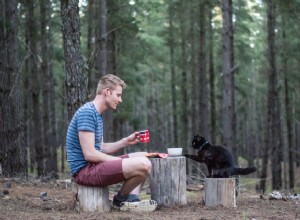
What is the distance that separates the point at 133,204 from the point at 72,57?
3171mm

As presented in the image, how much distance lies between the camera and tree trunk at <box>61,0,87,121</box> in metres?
7.91

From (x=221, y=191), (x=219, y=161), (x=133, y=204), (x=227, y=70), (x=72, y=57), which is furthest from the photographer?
(x=227, y=70)

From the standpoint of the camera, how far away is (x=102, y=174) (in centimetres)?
572

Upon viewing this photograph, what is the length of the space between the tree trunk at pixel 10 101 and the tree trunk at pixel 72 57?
3.18 metres

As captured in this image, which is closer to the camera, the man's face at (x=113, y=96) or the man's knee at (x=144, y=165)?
the man's knee at (x=144, y=165)

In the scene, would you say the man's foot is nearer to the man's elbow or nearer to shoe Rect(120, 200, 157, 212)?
shoe Rect(120, 200, 157, 212)

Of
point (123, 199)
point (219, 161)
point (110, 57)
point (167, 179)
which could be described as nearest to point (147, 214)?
point (123, 199)

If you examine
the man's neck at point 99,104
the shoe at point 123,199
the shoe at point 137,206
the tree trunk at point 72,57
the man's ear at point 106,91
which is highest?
the tree trunk at point 72,57

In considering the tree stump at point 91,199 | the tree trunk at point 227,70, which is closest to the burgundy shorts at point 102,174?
the tree stump at point 91,199

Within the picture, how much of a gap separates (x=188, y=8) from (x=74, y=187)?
16.1 metres

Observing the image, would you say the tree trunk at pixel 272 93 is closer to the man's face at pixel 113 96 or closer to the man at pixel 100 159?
the man's face at pixel 113 96

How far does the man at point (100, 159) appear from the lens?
18.7ft

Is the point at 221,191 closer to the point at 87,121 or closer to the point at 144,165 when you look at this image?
the point at 144,165

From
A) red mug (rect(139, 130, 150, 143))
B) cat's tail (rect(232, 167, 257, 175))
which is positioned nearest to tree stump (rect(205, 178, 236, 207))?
cat's tail (rect(232, 167, 257, 175))
